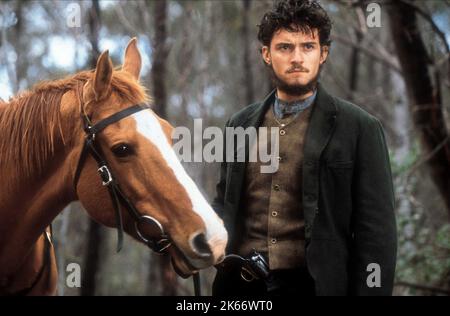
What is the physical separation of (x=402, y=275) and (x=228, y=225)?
17.1ft

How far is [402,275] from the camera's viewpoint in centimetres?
693

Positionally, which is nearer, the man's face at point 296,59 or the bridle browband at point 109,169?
the man's face at point 296,59

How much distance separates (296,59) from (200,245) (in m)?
0.89

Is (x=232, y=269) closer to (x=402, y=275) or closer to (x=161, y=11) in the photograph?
(x=402, y=275)

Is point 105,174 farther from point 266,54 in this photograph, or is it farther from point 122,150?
point 266,54

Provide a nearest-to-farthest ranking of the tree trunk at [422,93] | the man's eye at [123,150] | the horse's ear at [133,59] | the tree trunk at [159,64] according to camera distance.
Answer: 1. the man's eye at [123,150]
2. the horse's ear at [133,59]
3. the tree trunk at [422,93]
4. the tree trunk at [159,64]

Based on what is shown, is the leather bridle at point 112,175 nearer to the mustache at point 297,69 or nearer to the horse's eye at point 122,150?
the horse's eye at point 122,150

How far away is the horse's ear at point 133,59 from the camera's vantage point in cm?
293

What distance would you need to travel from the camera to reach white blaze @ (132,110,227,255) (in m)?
2.25

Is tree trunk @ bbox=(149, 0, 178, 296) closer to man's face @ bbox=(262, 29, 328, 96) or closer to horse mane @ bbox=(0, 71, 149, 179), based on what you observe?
horse mane @ bbox=(0, 71, 149, 179)

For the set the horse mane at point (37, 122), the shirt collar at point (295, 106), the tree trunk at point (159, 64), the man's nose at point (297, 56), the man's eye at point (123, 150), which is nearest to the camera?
the man's nose at point (297, 56)

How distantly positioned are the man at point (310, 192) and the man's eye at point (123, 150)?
18.6 inches

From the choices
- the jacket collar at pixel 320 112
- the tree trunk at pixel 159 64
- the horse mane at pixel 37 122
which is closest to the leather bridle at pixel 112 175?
the horse mane at pixel 37 122
